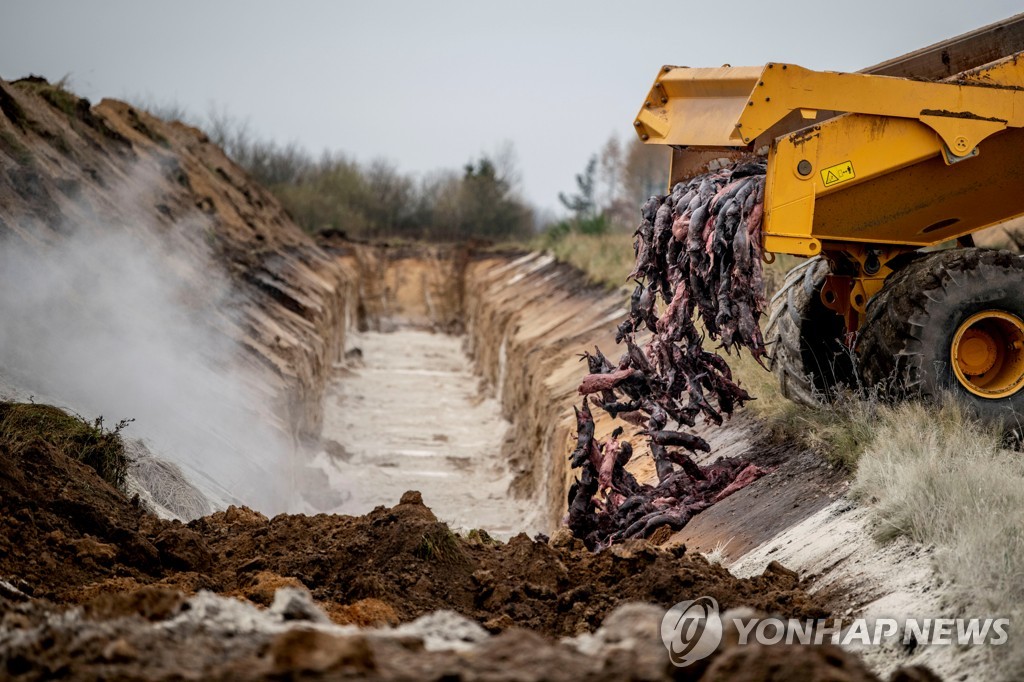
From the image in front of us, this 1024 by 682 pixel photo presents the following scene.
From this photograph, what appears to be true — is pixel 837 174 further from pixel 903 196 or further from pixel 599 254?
pixel 599 254

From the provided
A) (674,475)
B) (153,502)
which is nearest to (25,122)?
(153,502)

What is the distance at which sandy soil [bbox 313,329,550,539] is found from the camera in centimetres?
1431

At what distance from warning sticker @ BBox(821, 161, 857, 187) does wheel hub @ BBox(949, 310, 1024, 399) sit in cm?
125

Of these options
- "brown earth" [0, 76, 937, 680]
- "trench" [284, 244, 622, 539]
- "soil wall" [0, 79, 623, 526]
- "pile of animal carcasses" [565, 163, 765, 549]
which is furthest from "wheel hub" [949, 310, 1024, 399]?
"soil wall" [0, 79, 623, 526]

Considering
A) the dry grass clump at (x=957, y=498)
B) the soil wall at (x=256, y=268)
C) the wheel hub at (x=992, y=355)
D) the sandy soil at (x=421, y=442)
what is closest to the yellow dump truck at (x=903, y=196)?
the wheel hub at (x=992, y=355)

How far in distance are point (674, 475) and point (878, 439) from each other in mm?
2034

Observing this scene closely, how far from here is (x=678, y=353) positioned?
8.95 metres

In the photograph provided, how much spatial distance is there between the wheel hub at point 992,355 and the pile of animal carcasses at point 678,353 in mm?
1384

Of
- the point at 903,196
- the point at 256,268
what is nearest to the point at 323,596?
the point at 903,196

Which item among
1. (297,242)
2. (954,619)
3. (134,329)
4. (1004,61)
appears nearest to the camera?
(954,619)

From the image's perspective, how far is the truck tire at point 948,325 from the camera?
25.3 ft

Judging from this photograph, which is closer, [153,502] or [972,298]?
[972,298]

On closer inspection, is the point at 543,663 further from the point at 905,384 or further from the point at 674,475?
the point at 674,475

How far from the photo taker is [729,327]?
311 inches
